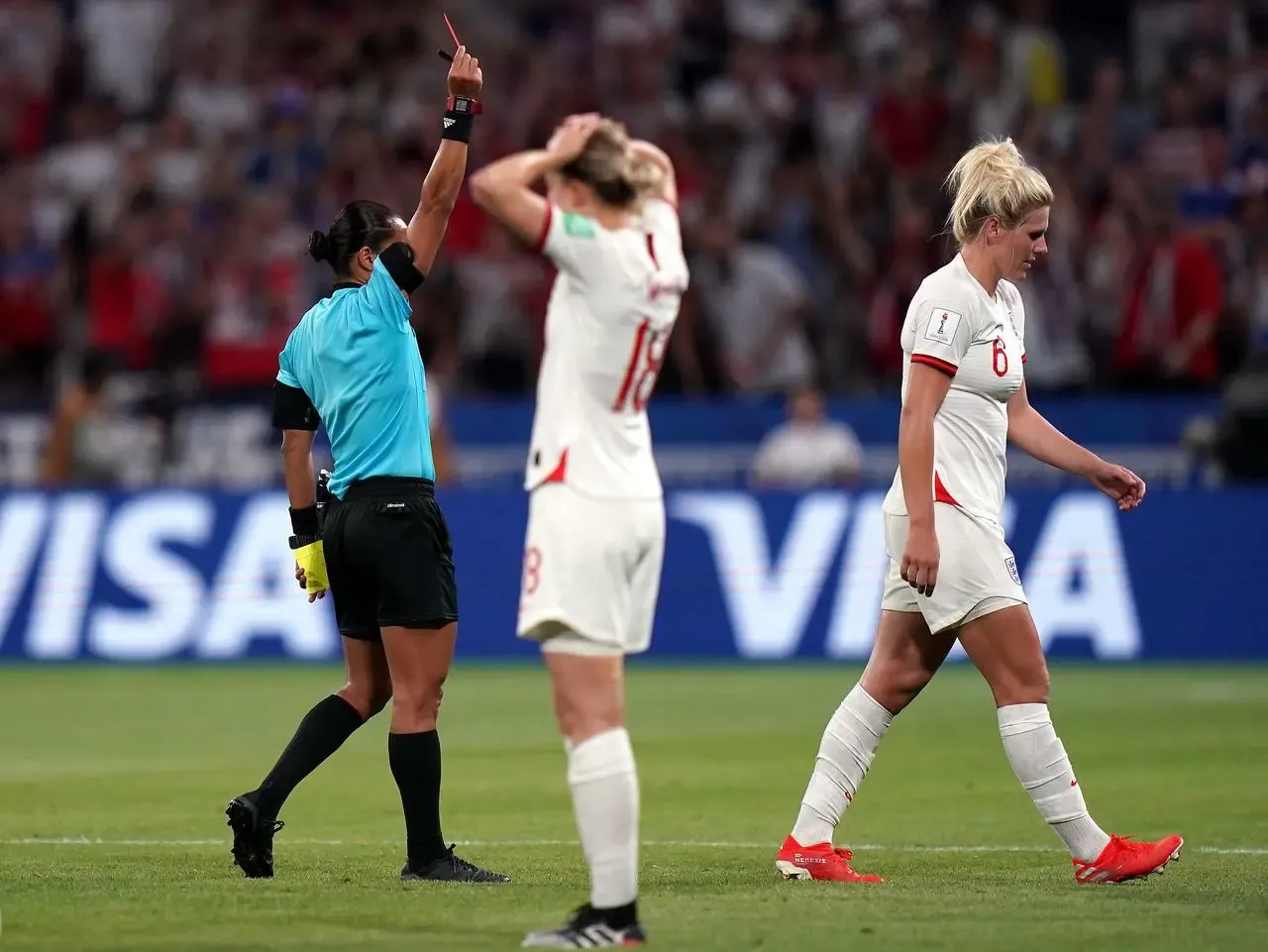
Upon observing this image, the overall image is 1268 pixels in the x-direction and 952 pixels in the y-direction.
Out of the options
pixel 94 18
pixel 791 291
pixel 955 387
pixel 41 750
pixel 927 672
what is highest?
pixel 94 18

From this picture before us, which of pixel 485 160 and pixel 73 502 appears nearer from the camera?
pixel 73 502

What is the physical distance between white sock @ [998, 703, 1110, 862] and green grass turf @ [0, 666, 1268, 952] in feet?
0.74

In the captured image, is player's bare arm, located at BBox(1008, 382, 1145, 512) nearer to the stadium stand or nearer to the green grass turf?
the green grass turf

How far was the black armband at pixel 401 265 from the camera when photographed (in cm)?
795

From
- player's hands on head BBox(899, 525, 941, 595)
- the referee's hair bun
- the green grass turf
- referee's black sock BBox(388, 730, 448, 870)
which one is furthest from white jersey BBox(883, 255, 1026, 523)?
the referee's hair bun

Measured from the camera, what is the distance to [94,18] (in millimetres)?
25156

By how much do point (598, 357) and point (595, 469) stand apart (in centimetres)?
34

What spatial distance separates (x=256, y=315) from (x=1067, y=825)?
14.2m

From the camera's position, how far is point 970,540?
26.2ft

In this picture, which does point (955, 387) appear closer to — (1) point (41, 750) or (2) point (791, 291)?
(1) point (41, 750)

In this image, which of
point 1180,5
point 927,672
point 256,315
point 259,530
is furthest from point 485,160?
point 927,672

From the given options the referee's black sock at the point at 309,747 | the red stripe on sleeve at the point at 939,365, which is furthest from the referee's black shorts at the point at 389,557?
the red stripe on sleeve at the point at 939,365

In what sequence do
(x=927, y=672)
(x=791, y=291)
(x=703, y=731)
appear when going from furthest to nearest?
(x=791, y=291)
(x=703, y=731)
(x=927, y=672)

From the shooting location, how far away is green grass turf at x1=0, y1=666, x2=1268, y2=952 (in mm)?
7039
